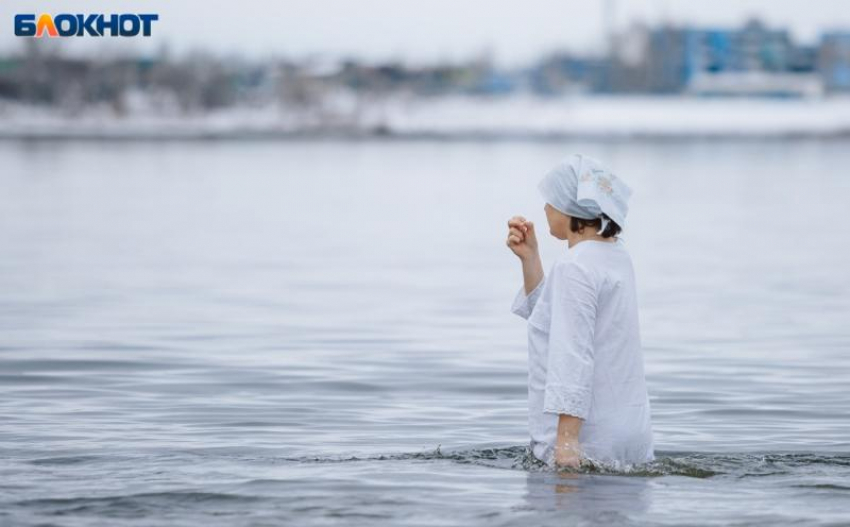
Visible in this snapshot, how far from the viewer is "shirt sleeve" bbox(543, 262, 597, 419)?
8.04m

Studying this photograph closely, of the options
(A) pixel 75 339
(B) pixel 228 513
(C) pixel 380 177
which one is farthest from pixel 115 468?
(C) pixel 380 177

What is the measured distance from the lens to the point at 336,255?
95.4 ft

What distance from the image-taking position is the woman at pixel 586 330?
26.4 ft

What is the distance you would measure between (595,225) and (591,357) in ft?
1.81

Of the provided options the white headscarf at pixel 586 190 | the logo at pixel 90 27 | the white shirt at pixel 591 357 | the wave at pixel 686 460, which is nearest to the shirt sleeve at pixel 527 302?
the white shirt at pixel 591 357

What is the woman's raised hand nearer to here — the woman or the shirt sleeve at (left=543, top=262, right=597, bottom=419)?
the woman

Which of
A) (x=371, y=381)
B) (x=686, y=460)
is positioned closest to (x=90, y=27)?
(x=371, y=381)

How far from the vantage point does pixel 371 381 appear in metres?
13.8

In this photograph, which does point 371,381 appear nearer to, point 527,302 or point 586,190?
point 527,302

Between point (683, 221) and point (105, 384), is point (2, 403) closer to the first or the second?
point (105, 384)

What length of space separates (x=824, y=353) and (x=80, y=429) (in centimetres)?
693

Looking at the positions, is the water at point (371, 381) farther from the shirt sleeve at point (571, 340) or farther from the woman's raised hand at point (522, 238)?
the woman's raised hand at point (522, 238)

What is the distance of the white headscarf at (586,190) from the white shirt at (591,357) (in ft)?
0.48

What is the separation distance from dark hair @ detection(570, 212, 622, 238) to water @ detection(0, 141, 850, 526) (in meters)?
1.13
